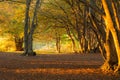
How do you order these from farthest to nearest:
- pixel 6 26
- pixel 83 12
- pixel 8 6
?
pixel 6 26 < pixel 8 6 < pixel 83 12

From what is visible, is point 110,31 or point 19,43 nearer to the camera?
point 110,31

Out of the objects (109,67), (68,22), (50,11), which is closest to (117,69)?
(109,67)

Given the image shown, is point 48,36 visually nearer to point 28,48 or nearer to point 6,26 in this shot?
point 6,26

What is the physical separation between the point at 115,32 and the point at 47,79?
3400mm

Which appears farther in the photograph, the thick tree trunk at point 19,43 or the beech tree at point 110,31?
the thick tree trunk at point 19,43

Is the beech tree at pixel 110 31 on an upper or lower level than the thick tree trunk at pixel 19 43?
upper

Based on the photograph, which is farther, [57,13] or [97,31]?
[57,13]

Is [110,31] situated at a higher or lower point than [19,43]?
higher

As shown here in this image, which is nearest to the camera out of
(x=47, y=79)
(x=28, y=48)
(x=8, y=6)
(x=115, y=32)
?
(x=47, y=79)

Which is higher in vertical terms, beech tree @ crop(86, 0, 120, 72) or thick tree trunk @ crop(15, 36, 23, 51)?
beech tree @ crop(86, 0, 120, 72)

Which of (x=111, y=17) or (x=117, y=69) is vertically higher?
(x=111, y=17)

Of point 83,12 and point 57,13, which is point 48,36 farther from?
point 83,12

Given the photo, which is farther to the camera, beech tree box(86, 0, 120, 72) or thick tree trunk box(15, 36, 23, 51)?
thick tree trunk box(15, 36, 23, 51)

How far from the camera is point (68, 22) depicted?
132 ft
